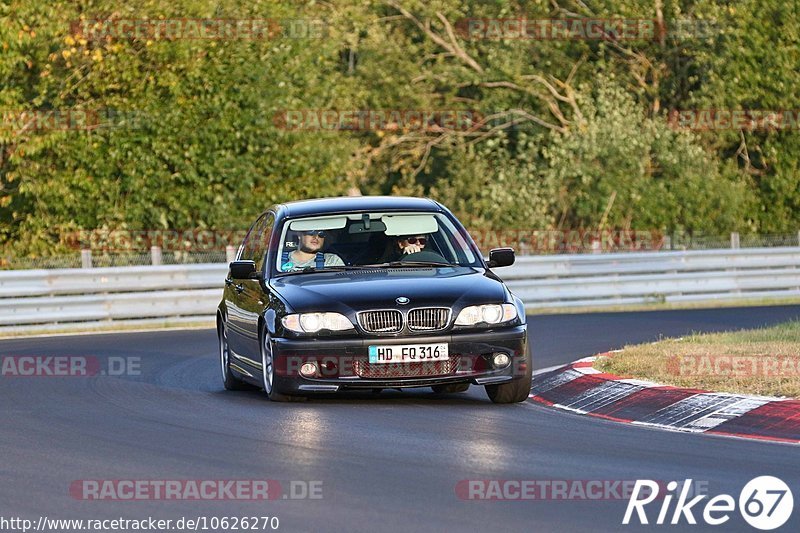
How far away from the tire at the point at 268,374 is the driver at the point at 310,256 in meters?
0.72

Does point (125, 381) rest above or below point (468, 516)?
below

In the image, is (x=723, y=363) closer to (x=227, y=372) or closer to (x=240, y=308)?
(x=240, y=308)

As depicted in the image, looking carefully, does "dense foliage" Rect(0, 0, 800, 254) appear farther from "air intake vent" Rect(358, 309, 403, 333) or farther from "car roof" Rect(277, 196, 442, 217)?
"air intake vent" Rect(358, 309, 403, 333)

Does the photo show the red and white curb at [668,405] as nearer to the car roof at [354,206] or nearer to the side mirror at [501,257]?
the side mirror at [501,257]

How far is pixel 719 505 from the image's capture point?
775cm

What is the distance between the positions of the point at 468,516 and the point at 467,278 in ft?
17.3

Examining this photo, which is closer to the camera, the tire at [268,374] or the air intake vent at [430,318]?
the air intake vent at [430,318]

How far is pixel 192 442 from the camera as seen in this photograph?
10.4 m

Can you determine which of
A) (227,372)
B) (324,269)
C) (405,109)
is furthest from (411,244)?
(405,109)

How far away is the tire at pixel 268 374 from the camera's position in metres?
12.5

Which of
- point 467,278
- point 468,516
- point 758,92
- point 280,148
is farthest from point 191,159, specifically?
point 468,516

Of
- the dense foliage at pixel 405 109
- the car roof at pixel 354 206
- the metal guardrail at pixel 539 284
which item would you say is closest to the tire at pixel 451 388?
the car roof at pixel 354 206

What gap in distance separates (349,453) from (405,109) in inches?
1248

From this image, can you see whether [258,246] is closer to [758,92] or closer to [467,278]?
[467,278]
